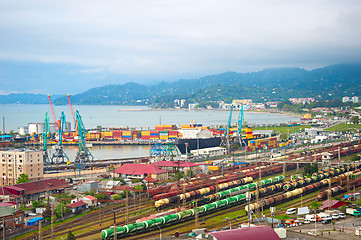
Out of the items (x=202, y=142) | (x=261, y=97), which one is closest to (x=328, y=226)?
(x=202, y=142)

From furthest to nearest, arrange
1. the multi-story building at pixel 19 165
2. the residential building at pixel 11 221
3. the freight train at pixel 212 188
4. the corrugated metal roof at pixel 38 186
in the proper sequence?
1. the multi-story building at pixel 19 165
2. the corrugated metal roof at pixel 38 186
3. the freight train at pixel 212 188
4. the residential building at pixel 11 221

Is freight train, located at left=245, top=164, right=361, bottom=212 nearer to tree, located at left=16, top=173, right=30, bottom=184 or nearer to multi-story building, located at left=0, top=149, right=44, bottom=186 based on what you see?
tree, located at left=16, top=173, right=30, bottom=184

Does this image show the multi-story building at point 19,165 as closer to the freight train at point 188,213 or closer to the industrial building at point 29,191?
the industrial building at point 29,191

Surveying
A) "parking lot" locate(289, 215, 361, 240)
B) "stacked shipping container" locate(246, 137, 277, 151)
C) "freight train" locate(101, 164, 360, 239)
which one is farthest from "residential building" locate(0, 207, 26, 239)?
"stacked shipping container" locate(246, 137, 277, 151)

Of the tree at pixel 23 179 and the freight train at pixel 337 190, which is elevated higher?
the tree at pixel 23 179

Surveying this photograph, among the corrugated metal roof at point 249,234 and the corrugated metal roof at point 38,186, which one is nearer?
the corrugated metal roof at point 249,234

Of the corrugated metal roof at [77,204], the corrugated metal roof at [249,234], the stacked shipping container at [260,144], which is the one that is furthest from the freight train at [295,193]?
the stacked shipping container at [260,144]

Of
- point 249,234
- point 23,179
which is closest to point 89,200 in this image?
point 23,179
